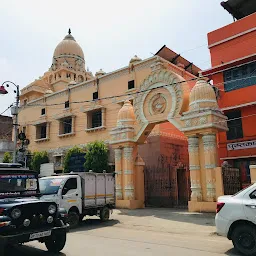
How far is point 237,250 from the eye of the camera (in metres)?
6.71

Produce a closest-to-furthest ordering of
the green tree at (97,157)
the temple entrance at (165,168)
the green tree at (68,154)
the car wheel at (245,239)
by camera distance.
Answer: the car wheel at (245,239) → the temple entrance at (165,168) → the green tree at (97,157) → the green tree at (68,154)

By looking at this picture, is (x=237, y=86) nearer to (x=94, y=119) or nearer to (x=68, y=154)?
(x=94, y=119)

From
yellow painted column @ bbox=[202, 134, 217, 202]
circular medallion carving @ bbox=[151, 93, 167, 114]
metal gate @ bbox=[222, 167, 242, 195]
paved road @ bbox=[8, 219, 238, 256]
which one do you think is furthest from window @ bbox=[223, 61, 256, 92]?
paved road @ bbox=[8, 219, 238, 256]

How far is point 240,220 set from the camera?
6.52 meters

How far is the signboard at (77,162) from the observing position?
24.5 m

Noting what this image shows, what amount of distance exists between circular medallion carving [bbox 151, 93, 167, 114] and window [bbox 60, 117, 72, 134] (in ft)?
42.3

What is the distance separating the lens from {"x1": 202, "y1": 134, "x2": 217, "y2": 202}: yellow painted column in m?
13.5

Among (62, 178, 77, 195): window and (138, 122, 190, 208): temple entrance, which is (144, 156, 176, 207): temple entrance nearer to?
(138, 122, 190, 208): temple entrance

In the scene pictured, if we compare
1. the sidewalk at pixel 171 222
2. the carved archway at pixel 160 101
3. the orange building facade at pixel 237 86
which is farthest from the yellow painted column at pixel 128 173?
the orange building facade at pixel 237 86

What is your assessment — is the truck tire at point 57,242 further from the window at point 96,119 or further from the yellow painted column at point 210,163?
the window at point 96,119

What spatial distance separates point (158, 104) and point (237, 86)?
521cm

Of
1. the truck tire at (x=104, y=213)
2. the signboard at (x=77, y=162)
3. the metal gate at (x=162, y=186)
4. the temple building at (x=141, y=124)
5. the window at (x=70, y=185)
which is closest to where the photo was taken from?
the window at (x=70, y=185)

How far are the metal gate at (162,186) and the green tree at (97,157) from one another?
4.01 meters

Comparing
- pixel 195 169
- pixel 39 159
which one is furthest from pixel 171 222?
pixel 39 159
